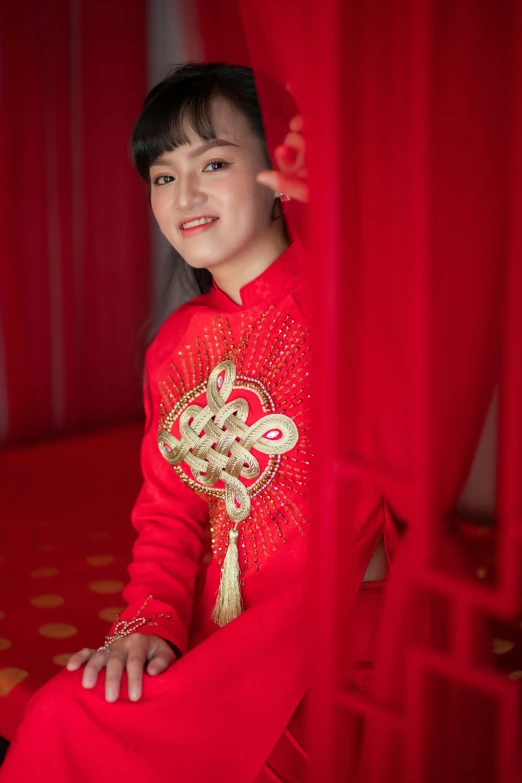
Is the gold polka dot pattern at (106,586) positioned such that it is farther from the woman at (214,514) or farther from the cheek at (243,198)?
the cheek at (243,198)

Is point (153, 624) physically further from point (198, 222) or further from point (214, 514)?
point (198, 222)

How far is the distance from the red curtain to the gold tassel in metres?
1.56

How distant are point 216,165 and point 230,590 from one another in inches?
22.3

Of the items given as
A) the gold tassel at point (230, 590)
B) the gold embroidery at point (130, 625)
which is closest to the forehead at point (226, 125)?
the gold tassel at point (230, 590)

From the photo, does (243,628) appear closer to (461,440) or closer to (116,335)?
(461,440)

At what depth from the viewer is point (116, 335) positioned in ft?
9.65

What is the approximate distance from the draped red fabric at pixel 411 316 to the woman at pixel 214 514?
19cm

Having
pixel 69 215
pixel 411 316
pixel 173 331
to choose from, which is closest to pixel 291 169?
pixel 411 316

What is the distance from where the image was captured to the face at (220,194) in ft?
3.51

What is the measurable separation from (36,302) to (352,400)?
2186 millimetres

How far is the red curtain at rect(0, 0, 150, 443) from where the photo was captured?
262 cm

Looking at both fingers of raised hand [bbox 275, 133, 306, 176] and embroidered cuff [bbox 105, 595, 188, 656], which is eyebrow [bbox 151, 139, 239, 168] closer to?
fingers of raised hand [bbox 275, 133, 306, 176]

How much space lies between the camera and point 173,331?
1.25 meters

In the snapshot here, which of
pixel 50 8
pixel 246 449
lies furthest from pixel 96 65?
pixel 246 449
